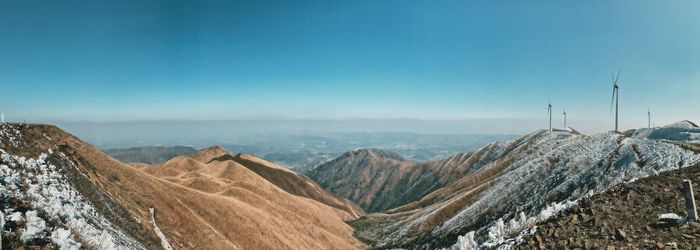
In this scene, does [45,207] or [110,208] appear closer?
[45,207]

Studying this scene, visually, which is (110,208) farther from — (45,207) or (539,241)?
(539,241)

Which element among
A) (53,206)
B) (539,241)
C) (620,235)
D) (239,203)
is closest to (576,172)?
(239,203)

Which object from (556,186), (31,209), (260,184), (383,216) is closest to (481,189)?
(556,186)

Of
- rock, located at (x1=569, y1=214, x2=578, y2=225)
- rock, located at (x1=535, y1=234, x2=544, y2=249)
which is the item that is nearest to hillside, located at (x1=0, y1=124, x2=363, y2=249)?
rock, located at (x1=535, y1=234, x2=544, y2=249)

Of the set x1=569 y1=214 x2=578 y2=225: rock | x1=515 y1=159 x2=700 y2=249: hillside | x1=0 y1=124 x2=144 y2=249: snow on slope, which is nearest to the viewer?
x1=515 y1=159 x2=700 y2=249: hillside

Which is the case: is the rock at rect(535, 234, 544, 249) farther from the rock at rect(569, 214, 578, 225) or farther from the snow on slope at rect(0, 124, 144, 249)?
the snow on slope at rect(0, 124, 144, 249)

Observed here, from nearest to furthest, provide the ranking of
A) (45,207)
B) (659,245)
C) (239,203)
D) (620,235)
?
1. (659,245)
2. (620,235)
3. (45,207)
4. (239,203)

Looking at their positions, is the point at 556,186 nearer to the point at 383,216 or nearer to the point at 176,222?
the point at 176,222
